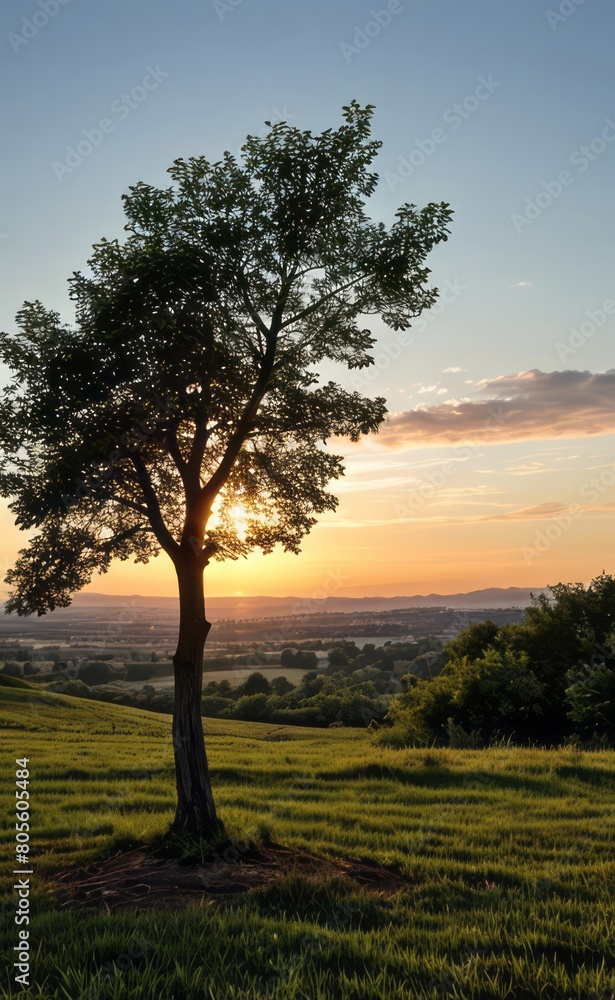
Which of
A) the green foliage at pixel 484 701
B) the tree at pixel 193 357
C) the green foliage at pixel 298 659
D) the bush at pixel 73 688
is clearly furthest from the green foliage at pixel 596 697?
the green foliage at pixel 298 659

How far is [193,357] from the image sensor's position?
1220cm

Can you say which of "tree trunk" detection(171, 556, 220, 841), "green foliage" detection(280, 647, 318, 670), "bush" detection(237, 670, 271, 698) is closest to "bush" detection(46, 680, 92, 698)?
"bush" detection(237, 670, 271, 698)

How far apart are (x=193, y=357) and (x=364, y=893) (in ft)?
28.3

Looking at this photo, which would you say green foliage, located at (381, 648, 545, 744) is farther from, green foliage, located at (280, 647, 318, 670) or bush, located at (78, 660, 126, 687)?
bush, located at (78, 660, 126, 687)

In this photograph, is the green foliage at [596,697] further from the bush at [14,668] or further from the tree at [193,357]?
the bush at [14,668]

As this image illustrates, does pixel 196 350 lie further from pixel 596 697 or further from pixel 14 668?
pixel 14 668

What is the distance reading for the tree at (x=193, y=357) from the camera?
39.4ft

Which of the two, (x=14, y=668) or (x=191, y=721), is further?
(x=14, y=668)

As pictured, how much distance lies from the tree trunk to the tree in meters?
0.03

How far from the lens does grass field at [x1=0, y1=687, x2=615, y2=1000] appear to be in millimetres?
6695

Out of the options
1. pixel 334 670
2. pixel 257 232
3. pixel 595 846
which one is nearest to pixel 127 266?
pixel 257 232

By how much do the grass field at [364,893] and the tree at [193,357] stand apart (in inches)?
122

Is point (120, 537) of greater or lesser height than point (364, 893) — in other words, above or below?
above

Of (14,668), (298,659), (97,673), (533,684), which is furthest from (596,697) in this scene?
(97,673)
